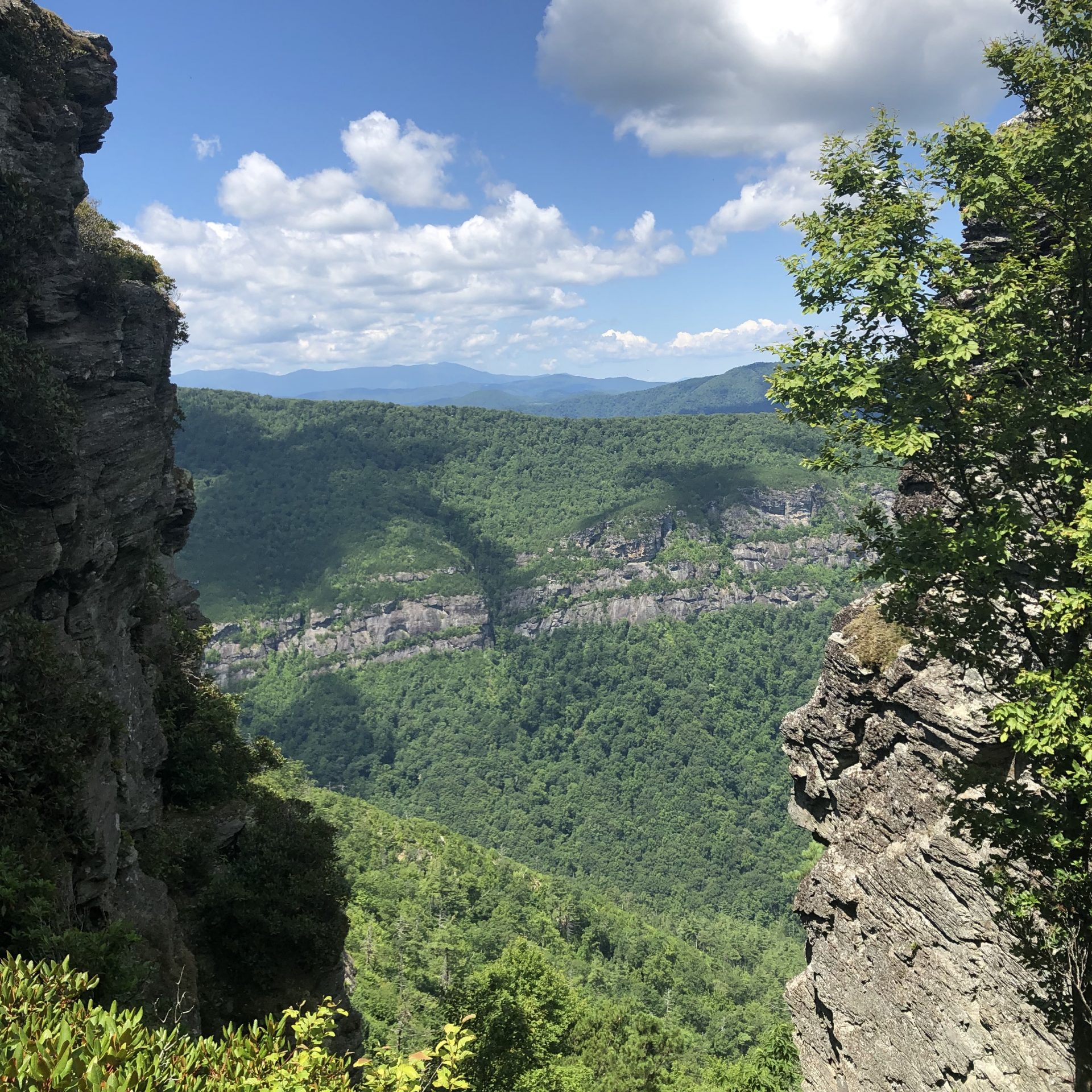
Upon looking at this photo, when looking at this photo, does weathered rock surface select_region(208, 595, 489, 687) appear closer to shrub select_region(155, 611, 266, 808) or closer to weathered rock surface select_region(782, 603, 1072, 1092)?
shrub select_region(155, 611, 266, 808)

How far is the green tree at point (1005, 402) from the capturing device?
27.6ft

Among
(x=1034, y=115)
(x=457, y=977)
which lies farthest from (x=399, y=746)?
(x=1034, y=115)

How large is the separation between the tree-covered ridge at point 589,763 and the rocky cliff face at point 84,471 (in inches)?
5158

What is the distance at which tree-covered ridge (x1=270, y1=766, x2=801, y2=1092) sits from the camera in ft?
90.0

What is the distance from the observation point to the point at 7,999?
6070 millimetres

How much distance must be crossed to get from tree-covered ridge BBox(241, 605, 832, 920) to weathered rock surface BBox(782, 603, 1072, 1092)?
419 feet

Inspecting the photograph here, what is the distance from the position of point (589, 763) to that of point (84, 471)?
175513 mm

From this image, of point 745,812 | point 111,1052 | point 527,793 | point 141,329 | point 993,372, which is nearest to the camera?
point 111,1052

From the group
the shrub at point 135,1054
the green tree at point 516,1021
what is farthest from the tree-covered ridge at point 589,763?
the shrub at point 135,1054

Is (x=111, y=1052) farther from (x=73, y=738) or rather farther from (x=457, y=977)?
(x=457, y=977)

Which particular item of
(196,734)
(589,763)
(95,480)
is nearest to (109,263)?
(95,480)

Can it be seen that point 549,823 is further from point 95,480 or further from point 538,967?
point 95,480

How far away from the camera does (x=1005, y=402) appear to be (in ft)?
29.1

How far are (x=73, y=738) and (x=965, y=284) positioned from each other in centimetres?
1643
